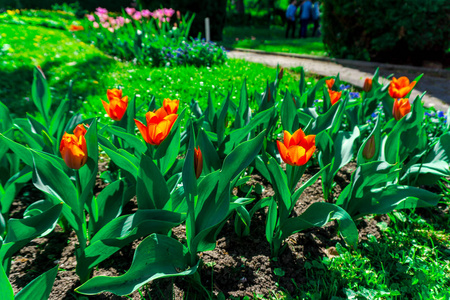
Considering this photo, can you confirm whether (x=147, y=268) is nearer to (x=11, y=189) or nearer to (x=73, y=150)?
(x=73, y=150)

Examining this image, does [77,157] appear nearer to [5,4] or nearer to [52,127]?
[52,127]

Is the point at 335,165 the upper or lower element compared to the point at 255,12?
lower

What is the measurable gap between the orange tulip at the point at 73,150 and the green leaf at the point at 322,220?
0.87 meters

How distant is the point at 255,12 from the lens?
77.5 feet

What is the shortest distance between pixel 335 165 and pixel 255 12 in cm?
2420

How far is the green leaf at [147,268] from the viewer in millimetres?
1007

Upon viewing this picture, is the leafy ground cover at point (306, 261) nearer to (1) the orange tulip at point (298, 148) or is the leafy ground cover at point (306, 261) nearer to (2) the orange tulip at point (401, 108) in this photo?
(2) the orange tulip at point (401, 108)

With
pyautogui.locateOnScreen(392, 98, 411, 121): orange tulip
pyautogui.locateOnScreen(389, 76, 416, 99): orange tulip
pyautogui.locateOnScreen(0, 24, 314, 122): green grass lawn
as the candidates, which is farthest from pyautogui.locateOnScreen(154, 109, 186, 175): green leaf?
pyautogui.locateOnScreen(0, 24, 314, 122): green grass lawn

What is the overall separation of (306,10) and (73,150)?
13.8m

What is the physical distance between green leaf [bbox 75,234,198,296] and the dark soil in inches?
7.9

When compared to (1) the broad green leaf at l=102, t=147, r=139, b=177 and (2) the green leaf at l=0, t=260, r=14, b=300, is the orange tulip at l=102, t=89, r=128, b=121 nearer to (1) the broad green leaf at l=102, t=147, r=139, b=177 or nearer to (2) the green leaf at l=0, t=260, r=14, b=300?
(1) the broad green leaf at l=102, t=147, r=139, b=177

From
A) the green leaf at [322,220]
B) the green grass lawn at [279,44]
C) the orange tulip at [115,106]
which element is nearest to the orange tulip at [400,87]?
the green leaf at [322,220]

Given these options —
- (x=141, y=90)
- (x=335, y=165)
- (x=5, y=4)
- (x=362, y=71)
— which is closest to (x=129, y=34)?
(x=141, y=90)

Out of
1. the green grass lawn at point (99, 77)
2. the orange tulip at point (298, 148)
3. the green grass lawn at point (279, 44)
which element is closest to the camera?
the orange tulip at point (298, 148)
